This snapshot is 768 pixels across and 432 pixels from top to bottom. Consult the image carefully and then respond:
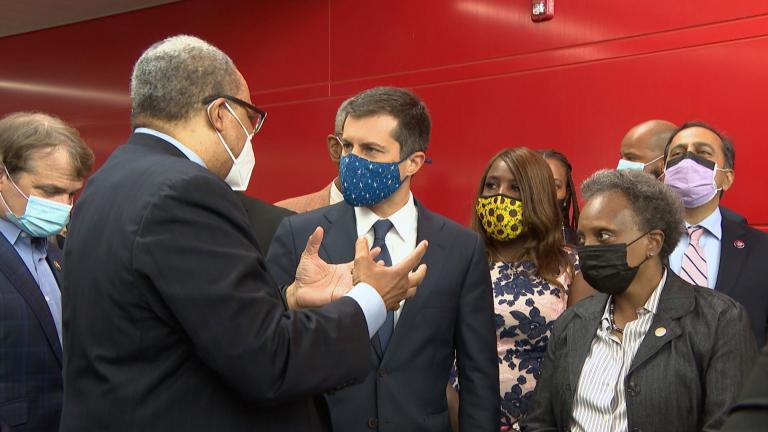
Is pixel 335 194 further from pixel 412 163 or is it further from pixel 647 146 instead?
pixel 647 146

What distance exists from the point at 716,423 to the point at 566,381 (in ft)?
1.51

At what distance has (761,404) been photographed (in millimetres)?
905

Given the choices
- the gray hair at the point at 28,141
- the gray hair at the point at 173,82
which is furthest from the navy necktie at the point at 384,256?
the gray hair at the point at 28,141

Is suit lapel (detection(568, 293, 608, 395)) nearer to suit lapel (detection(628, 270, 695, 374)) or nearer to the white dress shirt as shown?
suit lapel (detection(628, 270, 695, 374))

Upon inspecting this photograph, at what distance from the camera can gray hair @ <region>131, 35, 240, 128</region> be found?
182 cm

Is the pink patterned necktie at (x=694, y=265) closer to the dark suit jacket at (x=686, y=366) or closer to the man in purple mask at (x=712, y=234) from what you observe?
the man in purple mask at (x=712, y=234)

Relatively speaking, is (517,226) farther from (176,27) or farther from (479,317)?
(176,27)

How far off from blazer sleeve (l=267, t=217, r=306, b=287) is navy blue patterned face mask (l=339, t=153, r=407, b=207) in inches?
8.7

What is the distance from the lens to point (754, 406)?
914 millimetres

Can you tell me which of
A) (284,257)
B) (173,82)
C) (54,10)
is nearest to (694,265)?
(284,257)

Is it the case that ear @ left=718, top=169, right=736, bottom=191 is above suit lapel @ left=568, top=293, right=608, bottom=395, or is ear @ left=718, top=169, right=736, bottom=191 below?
above

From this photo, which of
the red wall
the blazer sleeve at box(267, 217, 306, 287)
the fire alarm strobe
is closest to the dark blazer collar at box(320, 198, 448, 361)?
the blazer sleeve at box(267, 217, 306, 287)

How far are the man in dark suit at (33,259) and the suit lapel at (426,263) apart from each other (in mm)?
1066

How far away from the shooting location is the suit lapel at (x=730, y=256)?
117 inches
